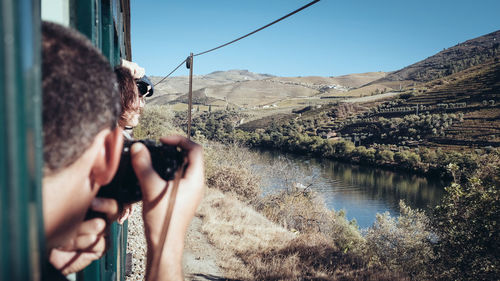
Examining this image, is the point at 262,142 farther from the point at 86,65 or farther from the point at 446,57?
the point at 446,57

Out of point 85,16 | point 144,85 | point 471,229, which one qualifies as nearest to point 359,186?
point 471,229

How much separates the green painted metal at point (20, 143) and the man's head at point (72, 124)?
0.40ft

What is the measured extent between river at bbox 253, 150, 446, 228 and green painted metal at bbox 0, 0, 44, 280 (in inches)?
815

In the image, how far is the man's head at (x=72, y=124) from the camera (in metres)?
0.46

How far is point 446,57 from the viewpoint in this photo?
132 m

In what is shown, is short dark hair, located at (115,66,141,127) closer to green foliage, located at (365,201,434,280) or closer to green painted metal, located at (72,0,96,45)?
green painted metal, located at (72,0,96,45)

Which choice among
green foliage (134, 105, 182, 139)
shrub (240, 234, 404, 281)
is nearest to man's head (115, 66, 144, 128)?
shrub (240, 234, 404, 281)

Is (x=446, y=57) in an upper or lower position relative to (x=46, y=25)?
upper

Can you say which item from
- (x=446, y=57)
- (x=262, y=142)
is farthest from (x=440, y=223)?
(x=446, y=57)

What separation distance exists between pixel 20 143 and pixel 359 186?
1605 inches

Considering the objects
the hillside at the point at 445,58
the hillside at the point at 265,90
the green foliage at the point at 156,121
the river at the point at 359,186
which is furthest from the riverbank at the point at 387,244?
the hillside at the point at 445,58

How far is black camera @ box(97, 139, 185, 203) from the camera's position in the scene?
2.34ft

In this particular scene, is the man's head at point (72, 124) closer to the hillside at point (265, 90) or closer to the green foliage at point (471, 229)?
the green foliage at point (471, 229)

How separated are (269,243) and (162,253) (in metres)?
10.7
